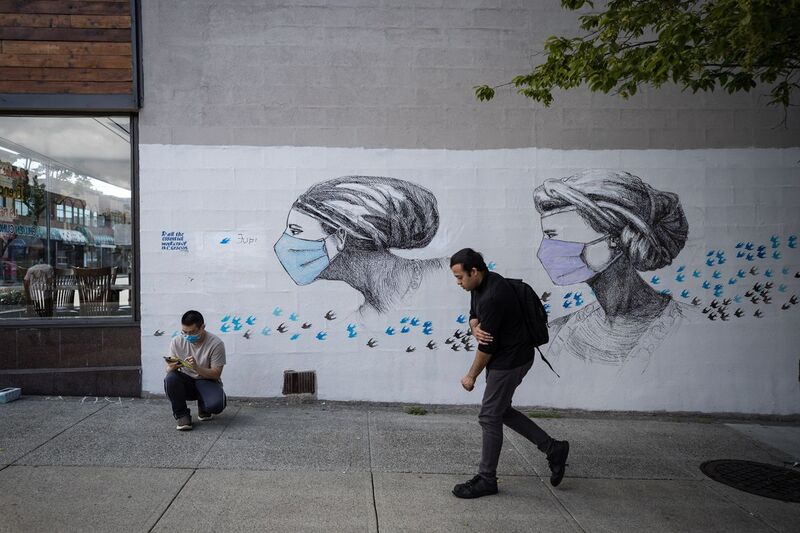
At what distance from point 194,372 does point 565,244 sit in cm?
422

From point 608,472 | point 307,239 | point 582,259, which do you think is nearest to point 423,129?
Answer: point 307,239

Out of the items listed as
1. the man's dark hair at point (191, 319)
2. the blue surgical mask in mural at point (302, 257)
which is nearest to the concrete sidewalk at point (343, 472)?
the man's dark hair at point (191, 319)

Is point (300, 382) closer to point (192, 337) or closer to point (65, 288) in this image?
point (192, 337)

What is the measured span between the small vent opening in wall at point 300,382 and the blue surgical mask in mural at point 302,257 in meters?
1.02

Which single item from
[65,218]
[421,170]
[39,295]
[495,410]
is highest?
[421,170]

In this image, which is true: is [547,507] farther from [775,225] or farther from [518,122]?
[775,225]

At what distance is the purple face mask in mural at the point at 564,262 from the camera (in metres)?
6.81

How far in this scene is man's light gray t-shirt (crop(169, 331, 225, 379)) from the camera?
5.72 metres

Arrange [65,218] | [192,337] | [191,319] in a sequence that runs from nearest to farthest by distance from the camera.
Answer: [191,319], [192,337], [65,218]

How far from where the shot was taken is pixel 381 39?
6738 mm

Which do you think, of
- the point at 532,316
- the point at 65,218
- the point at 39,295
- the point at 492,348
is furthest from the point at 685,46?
the point at 39,295

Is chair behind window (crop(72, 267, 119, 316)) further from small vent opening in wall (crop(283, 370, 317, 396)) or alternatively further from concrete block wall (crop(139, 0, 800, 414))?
small vent opening in wall (crop(283, 370, 317, 396))

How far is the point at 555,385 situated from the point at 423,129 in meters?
3.30

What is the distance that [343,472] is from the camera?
472 centimetres
